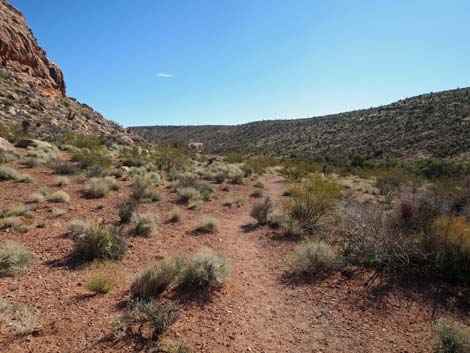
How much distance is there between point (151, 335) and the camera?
3676 mm

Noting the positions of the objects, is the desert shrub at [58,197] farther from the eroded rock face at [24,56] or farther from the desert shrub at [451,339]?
the eroded rock face at [24,56]

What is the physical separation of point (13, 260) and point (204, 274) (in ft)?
11.7

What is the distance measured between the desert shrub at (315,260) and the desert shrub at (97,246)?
13.2 ft

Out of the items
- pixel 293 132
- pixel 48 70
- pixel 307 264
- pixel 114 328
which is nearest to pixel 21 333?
pixel 114 328

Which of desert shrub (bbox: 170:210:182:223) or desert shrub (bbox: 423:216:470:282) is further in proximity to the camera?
desert shrub (bbox: 170:210:182:223)

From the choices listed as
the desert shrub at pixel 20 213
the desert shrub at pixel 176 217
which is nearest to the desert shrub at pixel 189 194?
the desert shrub at pixel 176 217

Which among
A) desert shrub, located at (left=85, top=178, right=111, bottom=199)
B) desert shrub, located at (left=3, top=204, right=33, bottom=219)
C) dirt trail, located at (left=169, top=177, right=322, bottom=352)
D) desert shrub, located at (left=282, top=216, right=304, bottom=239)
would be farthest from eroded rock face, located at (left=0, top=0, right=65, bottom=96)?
dirt trail, located at (left=169, top=177, right=322, bottom=352)

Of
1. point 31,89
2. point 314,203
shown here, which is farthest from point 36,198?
point 31,89

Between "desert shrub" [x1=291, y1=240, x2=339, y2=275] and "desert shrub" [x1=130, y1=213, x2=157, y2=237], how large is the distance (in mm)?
4211

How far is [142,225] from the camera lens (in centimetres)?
784

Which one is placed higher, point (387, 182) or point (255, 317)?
point (387, 182)

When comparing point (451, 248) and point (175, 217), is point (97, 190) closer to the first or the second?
point (175, 217)

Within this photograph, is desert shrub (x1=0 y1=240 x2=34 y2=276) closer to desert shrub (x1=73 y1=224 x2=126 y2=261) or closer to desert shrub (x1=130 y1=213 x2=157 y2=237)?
desert shrub (x1=73 y1=224 x2=126 y2=261)

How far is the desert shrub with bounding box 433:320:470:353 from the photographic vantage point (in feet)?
11.0
